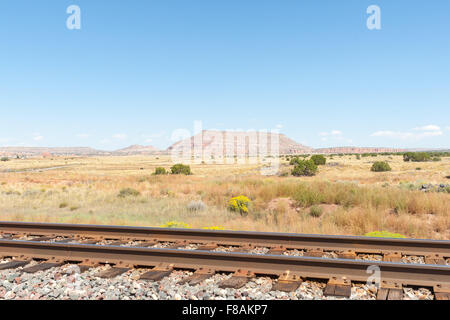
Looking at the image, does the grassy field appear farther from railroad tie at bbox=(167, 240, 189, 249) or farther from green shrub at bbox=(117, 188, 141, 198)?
railroad tie at bbox=(167, 240, 189, 249)

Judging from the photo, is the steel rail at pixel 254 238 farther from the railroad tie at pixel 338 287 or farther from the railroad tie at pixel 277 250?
the railroad tie at pixel 338 287

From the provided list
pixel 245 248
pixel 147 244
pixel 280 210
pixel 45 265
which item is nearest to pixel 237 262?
pixel 245 248

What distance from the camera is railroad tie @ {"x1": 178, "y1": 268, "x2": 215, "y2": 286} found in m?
5.98

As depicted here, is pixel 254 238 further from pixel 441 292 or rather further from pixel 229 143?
pixel 229 143

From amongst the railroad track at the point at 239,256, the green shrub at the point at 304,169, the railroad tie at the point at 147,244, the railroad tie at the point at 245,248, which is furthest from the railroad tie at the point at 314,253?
the green shrub at the point at 304,169

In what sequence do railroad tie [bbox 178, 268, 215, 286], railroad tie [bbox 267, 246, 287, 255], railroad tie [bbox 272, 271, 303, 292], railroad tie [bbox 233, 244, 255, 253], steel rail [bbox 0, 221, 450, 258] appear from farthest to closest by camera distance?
railroad tie [bbox 233, 244, 255, 253] → railroad tie [bbox 267, 246, 287, 255] → steel rail [bbox 0, 221, 450, 258] → railroad tie [bbox 178, 268, 215, 286] → railroad tie [bbox 272, 271, 303, 292]

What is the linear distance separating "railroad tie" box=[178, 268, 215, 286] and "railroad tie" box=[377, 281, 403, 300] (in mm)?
2651

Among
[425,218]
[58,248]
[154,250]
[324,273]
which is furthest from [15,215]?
[425,218]

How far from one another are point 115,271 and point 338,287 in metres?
3.76

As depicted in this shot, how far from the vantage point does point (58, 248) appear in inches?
306

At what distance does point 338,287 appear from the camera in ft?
18.3

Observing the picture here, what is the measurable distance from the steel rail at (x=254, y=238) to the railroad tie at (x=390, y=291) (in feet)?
7.02

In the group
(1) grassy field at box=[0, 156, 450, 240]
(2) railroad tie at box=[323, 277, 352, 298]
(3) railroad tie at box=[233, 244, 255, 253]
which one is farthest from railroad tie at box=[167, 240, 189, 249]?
(2) railroad tie at box=[323, 277, 352, 298]
